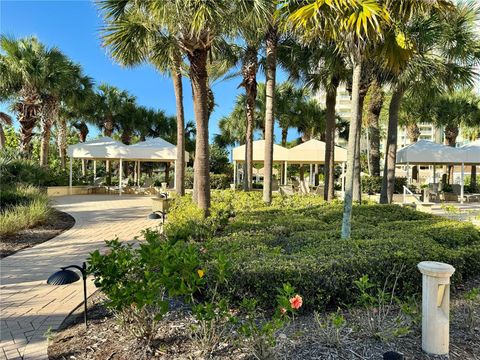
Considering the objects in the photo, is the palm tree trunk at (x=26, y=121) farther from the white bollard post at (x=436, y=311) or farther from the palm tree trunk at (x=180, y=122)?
the white bollard post at (x=436, y=311)

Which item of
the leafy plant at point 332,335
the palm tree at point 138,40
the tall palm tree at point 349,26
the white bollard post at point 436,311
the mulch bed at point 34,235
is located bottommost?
the mulch bed at point 34,235

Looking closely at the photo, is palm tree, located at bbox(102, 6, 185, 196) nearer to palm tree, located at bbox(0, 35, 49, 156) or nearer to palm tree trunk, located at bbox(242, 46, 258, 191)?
palm tree trunk, located at bbox(242, 46, 258, 191)

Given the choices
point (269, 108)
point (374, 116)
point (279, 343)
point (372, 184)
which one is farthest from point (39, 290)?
point (372, 184)

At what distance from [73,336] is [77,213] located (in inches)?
358

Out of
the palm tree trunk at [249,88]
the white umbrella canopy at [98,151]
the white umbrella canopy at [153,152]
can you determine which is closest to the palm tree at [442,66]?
the palm tree trunk at [249,88]

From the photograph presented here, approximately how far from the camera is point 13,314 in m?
3.75

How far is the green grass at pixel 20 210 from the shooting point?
300 inches

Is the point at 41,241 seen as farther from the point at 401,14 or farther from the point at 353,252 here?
the point at 401,14

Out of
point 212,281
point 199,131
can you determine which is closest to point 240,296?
point 212,281

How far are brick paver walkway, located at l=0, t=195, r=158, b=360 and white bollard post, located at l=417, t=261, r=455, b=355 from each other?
3085mm

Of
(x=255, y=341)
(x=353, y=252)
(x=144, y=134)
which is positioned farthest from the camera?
(x=144, y=134)

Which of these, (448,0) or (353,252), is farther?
(448,0)

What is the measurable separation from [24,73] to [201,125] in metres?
13.1

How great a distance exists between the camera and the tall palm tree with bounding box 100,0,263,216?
633cm
